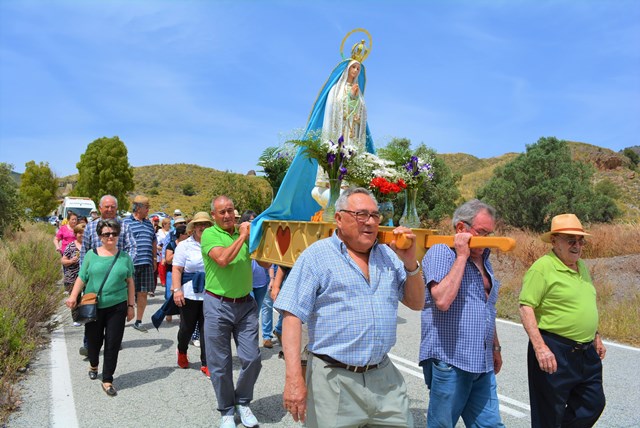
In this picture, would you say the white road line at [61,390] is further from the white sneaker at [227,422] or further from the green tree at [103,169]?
the green tree at [103,169]

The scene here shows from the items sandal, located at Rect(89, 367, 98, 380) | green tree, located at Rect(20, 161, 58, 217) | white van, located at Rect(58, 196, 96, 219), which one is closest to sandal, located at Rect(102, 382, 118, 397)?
sandal, located at Rect(89, 367, 98, 380)

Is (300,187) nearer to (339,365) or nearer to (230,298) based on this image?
(230,298)

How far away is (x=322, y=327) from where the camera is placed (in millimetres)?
2750

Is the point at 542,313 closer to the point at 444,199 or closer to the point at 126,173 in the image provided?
the point at 444,199

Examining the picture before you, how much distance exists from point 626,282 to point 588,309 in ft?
28.9

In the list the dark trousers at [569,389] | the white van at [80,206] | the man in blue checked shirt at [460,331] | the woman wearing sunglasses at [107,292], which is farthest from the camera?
the white van at [80,206]

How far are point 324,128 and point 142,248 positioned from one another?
4071 millimetres

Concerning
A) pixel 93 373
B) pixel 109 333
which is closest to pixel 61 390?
pixel 93 373

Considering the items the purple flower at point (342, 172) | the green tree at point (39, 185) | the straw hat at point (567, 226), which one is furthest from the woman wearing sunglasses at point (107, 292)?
the green tree at point (39, 185)

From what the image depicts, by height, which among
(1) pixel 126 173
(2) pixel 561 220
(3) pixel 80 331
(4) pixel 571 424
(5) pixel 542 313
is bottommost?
(3) pixel 80 331

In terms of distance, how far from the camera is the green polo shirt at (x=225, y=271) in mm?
4715

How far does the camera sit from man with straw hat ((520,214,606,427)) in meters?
3.60

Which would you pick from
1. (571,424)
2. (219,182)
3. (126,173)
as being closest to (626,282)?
(571,424)

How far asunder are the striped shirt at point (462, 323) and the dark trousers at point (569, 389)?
640 mm
